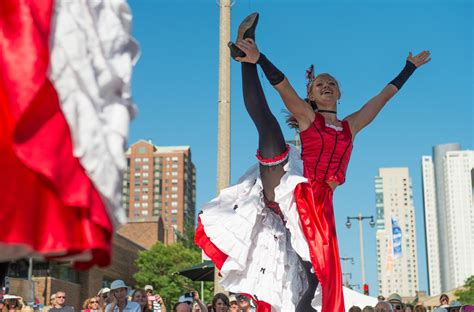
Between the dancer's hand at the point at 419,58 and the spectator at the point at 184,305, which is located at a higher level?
the dancer's hand at the point at 419,58

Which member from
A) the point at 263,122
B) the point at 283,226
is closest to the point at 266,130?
the point at 263,122

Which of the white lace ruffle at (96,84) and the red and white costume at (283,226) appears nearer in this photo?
the white lace ruffle at (96,84)

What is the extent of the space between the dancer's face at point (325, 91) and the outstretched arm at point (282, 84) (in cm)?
25

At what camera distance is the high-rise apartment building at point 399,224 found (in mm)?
185125

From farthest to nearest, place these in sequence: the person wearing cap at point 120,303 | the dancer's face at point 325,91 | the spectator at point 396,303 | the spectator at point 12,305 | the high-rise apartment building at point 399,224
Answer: the high-rise apartment building at point 399,224
the spectator at point 12,305
the spectator at point 396,303
the person wearing cap at point 120,303
the dancer's face at point 325,91

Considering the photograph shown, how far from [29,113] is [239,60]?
8.50ft

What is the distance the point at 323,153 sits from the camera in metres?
4.90

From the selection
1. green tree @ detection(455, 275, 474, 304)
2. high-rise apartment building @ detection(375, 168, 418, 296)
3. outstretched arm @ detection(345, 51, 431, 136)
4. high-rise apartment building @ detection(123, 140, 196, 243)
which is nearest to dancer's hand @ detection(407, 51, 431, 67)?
outstretched arm @ detection(345, 51, 431, 136)

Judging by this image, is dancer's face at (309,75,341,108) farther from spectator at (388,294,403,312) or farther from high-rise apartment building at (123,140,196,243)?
high-rise apartment building at (123,140,196,243)

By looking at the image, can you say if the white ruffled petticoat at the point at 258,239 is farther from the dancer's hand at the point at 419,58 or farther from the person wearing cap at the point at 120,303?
the person wearing cap at the point at 120,303

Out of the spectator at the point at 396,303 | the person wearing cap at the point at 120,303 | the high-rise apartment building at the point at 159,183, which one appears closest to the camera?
the person wearing cap at the point at 120,303

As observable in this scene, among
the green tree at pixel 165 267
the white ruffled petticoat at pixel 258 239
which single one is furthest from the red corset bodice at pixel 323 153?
the green tree at pixel 165 267

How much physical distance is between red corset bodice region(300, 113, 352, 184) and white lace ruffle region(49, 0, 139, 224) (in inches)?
94.9

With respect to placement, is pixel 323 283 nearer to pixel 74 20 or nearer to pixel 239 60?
pixel 239 60
